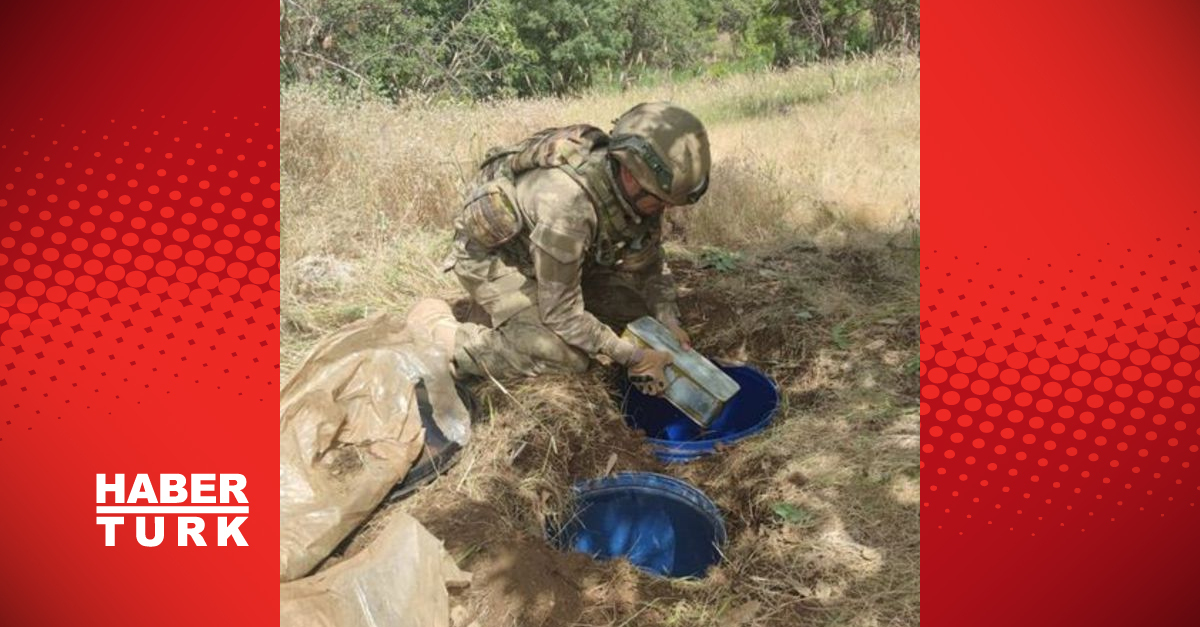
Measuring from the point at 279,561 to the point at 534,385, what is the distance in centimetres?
128

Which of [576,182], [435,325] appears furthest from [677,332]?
[435,325]

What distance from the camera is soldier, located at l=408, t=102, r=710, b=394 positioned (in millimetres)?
3008

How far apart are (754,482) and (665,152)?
129cm

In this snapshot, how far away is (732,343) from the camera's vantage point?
4020 millimetres

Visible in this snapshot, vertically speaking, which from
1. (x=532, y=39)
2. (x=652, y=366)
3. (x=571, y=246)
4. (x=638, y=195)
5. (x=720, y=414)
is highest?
(x=638, y=195)

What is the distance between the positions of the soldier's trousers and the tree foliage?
→ 429 cm

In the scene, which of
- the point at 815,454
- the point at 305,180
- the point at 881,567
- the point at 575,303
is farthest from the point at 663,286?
the point at 305,180

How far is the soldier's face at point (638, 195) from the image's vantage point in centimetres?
307

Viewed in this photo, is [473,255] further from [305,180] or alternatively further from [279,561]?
[305,180]

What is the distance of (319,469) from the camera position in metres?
2.77

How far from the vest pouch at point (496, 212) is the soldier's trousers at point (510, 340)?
0.76 ft

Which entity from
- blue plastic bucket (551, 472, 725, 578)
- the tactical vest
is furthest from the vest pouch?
blue plastic bucket (551, 472, 725, 578)

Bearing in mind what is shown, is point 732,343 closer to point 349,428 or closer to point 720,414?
point 720,414

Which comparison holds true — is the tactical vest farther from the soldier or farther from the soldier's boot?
the soldier's boot
